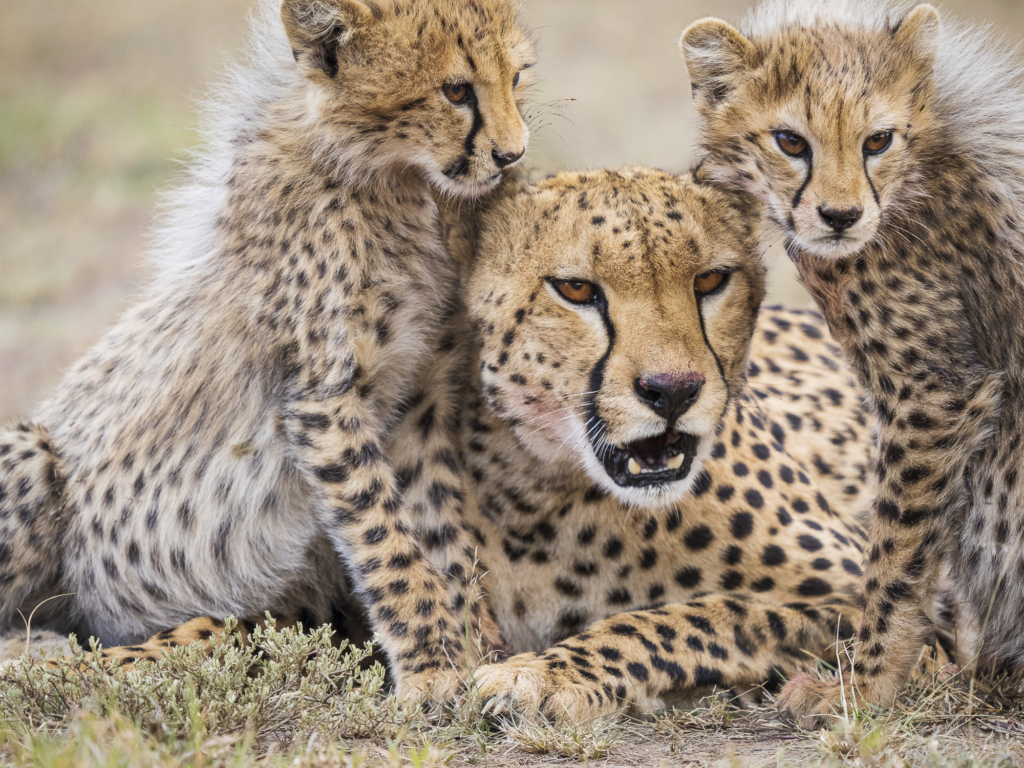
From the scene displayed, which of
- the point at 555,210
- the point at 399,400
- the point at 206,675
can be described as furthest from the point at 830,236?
the point at 206,675

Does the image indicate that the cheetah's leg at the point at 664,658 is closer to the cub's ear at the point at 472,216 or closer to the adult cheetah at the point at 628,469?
the adult cheetah at the point at 628,469

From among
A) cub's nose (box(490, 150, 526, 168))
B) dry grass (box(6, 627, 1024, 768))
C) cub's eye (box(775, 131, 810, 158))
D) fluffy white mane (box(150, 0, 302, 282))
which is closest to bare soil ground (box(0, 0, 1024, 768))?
dry grass (box(6, 627, 1024, 768))

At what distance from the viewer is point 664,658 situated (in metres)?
2.62

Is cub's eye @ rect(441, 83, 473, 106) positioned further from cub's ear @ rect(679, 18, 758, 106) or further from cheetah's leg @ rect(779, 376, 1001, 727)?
cheetah's leg @ rect(779, 376, 1001, 727)

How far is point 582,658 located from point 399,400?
2.59ft

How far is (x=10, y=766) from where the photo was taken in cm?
179

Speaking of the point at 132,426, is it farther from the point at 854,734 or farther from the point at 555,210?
the point at 854,734

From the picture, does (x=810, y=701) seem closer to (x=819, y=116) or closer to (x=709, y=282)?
(x=709, y=282)

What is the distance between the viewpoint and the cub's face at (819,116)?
2398 millimetres

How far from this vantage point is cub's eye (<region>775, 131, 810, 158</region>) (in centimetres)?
249

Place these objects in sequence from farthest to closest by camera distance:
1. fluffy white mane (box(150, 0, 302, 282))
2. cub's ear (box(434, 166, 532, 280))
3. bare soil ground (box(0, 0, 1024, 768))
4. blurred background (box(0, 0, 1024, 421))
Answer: blurred background (box(0, 0, 1024, 421)), fluffy white mane (box(150, 0, 302, 282)), cub's ear (box(434, 166, 532, 280)), bare soil ground (box(0, 0, 1024, 768))

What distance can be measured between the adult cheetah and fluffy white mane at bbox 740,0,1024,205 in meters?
0.49

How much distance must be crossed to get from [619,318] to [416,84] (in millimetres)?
722

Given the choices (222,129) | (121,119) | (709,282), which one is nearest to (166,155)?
(121,119)
